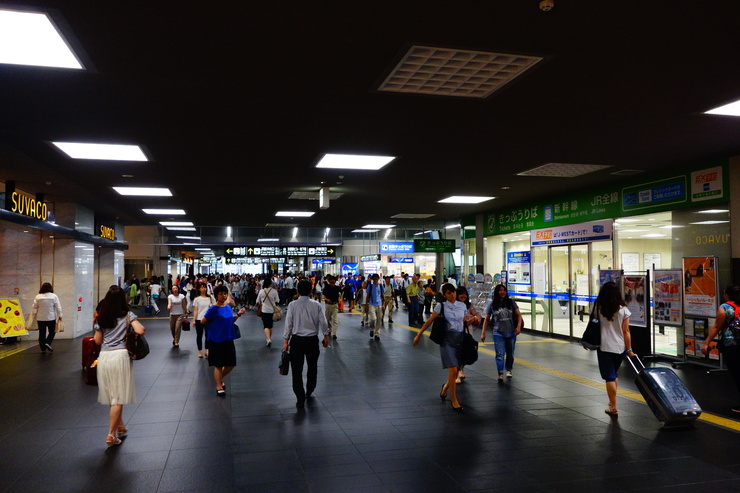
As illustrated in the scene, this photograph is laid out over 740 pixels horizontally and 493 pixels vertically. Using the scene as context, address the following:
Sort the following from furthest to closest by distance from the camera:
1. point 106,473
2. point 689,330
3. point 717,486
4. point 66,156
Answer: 1. point 689,330
2. point 66,156
3. point 106,473
4. point 717,486

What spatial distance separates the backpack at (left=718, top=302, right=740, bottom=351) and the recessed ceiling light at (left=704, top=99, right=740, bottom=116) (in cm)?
247

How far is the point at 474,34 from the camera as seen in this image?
4520 millimetres

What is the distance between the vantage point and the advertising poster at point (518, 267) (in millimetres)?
15836

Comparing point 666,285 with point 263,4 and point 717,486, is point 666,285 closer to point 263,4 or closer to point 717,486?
point 717,486

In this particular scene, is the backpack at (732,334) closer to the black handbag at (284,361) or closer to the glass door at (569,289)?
the black handbag at (284,361)

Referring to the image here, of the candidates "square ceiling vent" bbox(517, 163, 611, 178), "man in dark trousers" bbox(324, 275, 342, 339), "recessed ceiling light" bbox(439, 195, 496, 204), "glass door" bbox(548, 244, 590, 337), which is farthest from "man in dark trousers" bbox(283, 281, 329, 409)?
"glass door" bbox(548, 244, 590, 337)

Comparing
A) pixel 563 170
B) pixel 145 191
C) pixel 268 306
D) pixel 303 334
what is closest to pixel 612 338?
pixel 303 334

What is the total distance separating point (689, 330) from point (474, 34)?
324 inches

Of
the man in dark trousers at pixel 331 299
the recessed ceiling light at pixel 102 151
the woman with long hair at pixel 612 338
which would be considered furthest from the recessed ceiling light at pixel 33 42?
the man in dark trousers at pixel 331 299

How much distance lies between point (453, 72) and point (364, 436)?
12.8ft

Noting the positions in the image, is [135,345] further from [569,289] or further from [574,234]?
[569,289]

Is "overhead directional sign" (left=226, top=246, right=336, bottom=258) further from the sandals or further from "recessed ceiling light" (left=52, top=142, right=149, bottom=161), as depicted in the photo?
the sandals

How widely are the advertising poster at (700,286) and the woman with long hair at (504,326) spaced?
3746mm

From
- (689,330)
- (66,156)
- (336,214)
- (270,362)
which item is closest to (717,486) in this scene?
(689,330)
